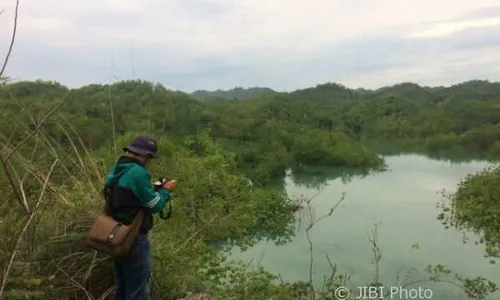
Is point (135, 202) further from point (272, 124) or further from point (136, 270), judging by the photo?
point (272, 124)

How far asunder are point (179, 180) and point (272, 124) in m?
18.3

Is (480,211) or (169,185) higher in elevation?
(169,185)

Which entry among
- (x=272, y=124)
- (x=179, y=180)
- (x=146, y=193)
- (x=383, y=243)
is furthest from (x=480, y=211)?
(x=272, y=124)

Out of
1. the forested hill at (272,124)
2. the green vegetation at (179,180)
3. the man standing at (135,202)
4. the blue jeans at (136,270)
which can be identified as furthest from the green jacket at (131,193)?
the forested hill at (272,124)

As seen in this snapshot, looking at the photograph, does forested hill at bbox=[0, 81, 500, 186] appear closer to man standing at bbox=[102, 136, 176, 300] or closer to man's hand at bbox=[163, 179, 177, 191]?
man standing at bbox=[102, 136, 176, 300]

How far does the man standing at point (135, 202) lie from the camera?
2553mm

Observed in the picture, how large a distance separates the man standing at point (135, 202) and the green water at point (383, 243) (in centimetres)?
390

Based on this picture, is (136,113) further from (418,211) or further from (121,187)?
(121,187)

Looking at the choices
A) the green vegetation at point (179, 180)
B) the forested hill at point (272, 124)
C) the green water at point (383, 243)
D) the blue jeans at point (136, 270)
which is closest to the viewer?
the blue jeans at point (136, 270)

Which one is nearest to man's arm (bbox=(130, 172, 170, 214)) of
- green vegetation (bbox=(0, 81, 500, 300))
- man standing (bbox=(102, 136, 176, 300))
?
man standing (bbox=(102, 136, 176, 300))

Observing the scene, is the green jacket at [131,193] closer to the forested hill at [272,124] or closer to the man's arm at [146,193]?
the man's arm at [146,193]

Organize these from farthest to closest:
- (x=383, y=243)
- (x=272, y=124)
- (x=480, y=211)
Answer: (x=272, y=124) → (x=480, y=211) → (x=383, y=243)

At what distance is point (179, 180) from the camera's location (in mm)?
9164

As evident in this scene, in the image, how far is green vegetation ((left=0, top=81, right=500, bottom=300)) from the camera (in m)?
3.05
